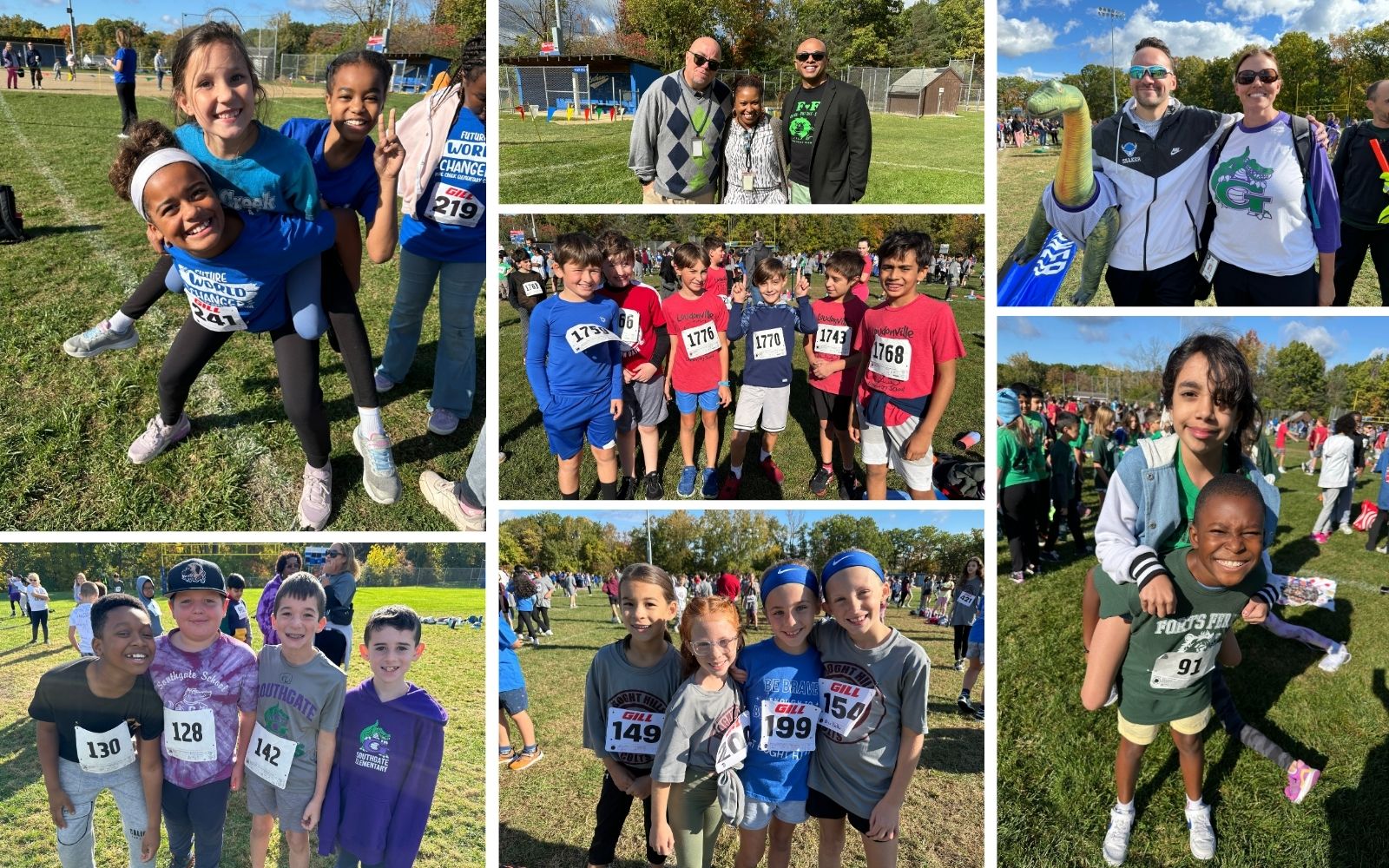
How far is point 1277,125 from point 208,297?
4034 mm

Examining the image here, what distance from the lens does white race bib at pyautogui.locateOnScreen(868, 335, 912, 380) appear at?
3549 millimetres

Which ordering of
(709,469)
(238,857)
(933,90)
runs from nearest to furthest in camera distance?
1. (238,857)
2. (709,469)
3. (933,90)

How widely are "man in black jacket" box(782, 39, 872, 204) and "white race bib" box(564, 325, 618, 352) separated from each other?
4.65 ft

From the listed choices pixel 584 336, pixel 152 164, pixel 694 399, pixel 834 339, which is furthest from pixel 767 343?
pixel 152 164

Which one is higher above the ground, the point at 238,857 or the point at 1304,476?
the point at 1304,476

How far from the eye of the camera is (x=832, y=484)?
436 cm

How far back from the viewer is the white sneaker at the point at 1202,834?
2.94m

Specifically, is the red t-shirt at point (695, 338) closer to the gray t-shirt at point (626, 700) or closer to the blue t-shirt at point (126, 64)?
the gray t-shirt at point (626, 700)

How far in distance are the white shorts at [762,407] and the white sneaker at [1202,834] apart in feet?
7.91

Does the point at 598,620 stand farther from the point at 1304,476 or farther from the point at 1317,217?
the point at 1304,476

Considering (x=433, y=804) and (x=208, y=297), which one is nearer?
(x=208, y=297)

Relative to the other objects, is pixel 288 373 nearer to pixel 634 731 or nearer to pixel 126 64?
pixel 634 731

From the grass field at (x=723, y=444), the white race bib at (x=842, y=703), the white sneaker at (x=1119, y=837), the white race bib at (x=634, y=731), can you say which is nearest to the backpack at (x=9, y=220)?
the grass field at (x=723, y=444)

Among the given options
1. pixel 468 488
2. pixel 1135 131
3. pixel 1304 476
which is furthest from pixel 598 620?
pixel 1304 476
